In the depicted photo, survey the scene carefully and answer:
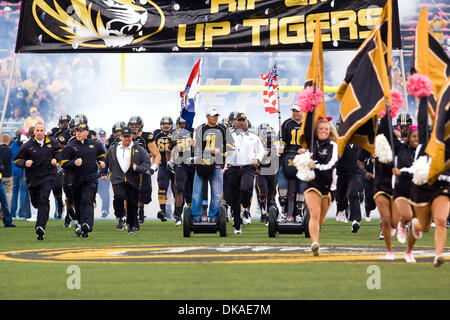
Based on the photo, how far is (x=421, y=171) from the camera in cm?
1003

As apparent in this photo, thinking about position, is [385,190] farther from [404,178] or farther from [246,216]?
[246,216]

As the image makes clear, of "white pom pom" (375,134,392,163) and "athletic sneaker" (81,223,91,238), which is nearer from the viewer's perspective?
"white pom pom" (375,134,392,163)

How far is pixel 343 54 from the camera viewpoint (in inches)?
1323

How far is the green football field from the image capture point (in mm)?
8031

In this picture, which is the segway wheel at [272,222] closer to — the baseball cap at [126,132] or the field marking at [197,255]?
the field marking at [197,255]

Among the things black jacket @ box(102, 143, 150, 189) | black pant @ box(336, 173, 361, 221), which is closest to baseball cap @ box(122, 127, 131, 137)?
black jacket @ box(102, 143, 150, 189)

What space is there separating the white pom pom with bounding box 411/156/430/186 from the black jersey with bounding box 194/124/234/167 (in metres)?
6.12

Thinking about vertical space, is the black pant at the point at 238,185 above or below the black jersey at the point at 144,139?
below

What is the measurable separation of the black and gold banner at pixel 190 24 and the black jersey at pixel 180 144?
1878 mm

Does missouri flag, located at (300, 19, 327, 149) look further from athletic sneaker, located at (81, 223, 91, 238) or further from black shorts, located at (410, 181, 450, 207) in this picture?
athletic sneaker, located at (81, 223, 91, 238)

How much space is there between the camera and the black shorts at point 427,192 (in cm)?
1018

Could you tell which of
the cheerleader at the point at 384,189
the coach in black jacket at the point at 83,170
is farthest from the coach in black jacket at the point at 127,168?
the cheerleader at the point at 384,189

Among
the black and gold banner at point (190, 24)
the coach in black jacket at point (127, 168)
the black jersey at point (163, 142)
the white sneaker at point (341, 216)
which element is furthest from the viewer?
the white sneaker at point (341, 216)

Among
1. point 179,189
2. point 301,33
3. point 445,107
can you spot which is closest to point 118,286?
point 445,107
